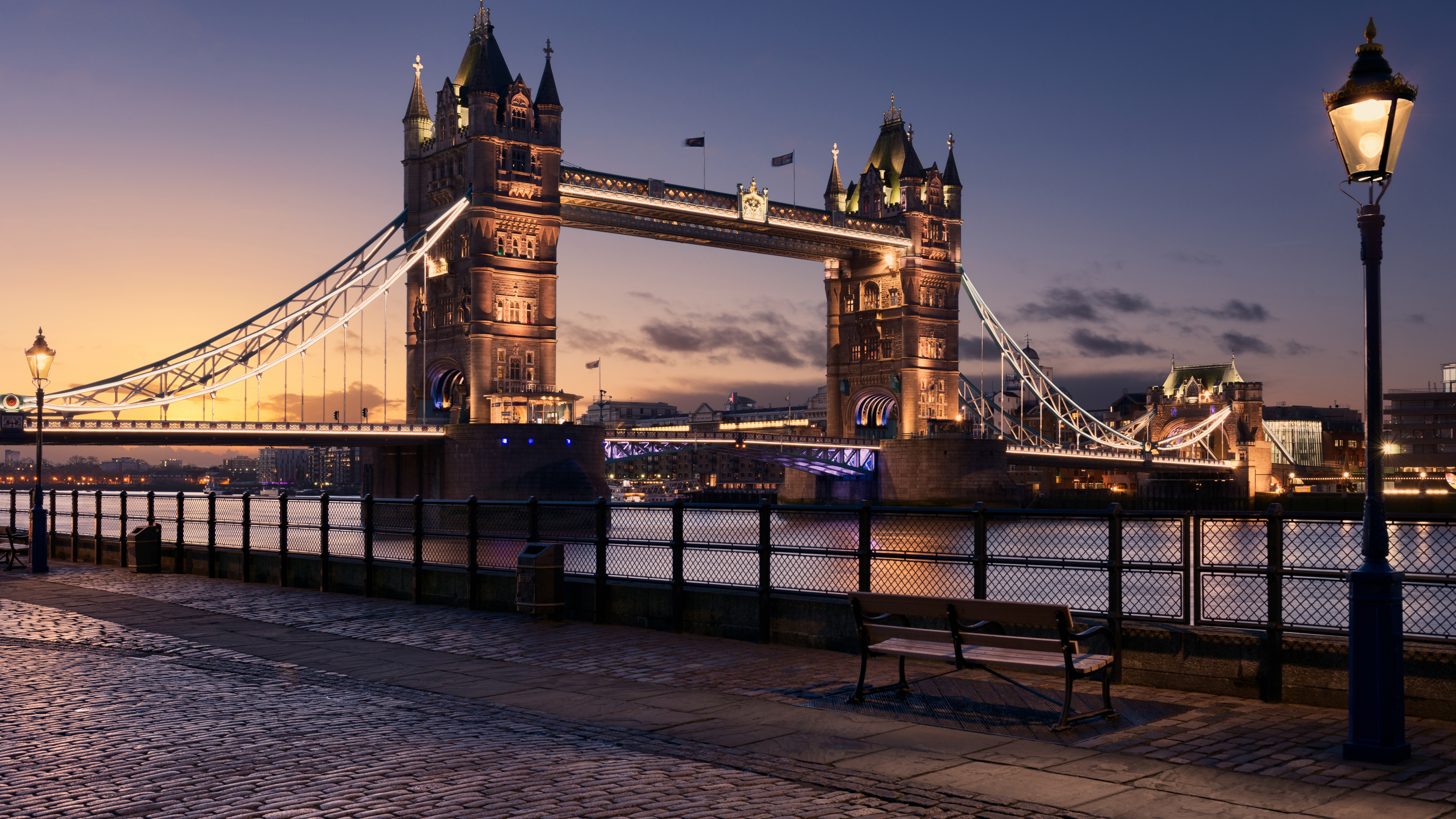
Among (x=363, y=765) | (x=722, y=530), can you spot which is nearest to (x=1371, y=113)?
(x=363, y=765)

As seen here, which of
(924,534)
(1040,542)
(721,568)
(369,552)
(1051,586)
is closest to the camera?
(369,552)

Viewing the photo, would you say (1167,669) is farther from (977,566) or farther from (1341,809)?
(1341,809)

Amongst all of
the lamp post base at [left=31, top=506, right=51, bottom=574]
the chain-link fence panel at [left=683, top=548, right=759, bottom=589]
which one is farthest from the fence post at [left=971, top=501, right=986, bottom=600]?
the lamp post base at [left=31, top=506, right=51, bottom=574]

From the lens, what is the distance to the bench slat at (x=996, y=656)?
27.2 ft

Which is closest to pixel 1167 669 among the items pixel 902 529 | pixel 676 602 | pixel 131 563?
pixel 676 602

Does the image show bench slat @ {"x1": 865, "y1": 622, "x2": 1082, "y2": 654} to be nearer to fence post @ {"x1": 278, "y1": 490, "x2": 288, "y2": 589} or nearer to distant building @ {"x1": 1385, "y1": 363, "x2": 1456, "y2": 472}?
fence post @ {"x1": 278, "y1": 490, "x2": 288, "y2": 589}

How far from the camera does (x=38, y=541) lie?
827 inches

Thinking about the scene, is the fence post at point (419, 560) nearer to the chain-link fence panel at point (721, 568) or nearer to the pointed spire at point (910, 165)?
the chain-link fence panel at point (721, 568)

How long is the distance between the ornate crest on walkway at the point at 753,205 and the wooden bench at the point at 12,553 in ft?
192

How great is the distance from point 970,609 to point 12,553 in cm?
1981

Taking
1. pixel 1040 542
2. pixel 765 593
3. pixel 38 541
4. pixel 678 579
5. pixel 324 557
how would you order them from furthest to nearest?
pixel 1040 542, pixel 38 541, pixel 324 557, pixel 678 579, pixel 765 593

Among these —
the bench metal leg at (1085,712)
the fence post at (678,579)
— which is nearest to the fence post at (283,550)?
the fence post at (678,579)

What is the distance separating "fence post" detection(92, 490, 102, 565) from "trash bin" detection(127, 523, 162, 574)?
8.16 ft

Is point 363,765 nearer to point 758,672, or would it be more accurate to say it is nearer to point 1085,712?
point 758,672
